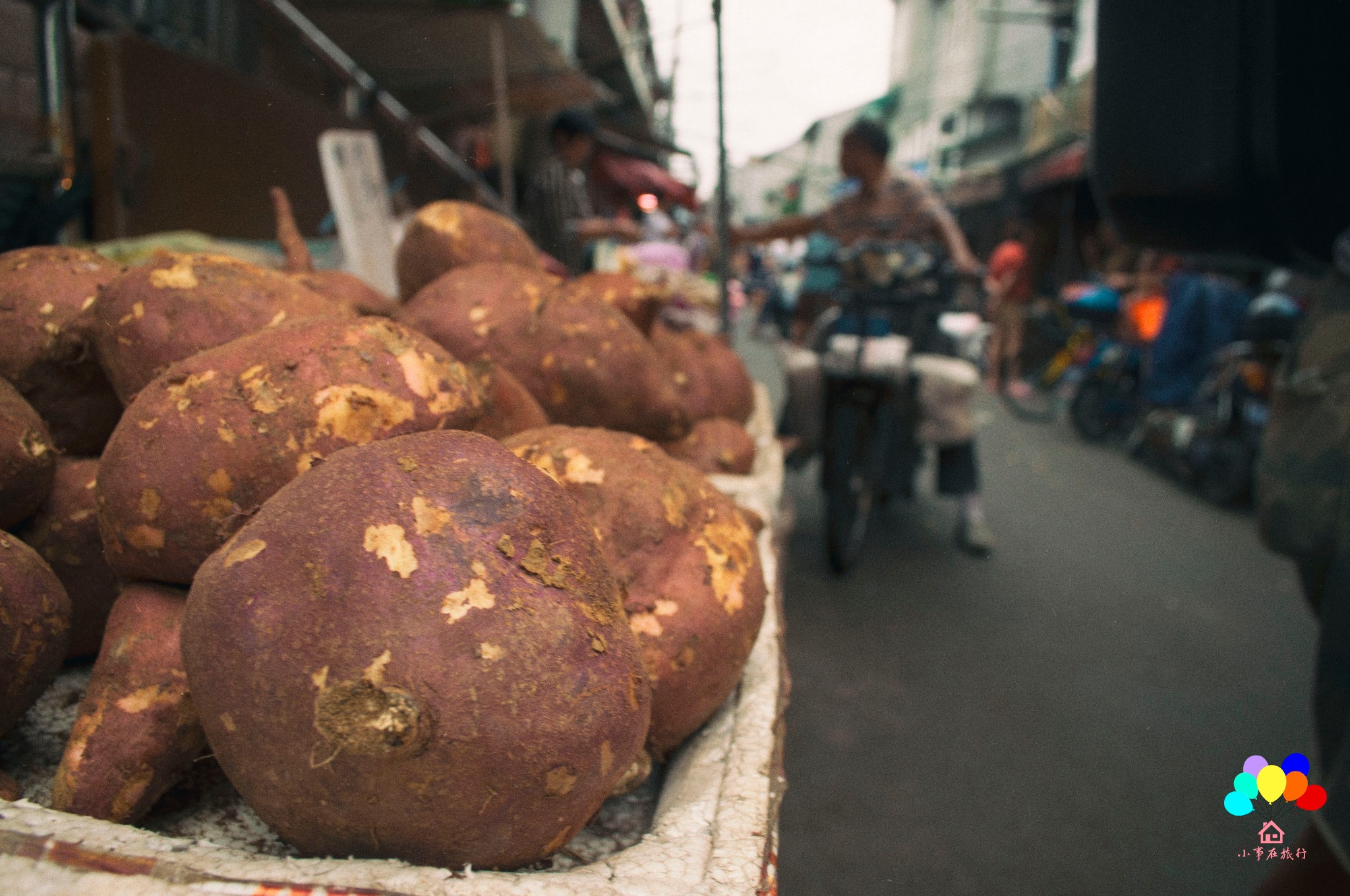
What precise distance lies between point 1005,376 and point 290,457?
9.51 metres

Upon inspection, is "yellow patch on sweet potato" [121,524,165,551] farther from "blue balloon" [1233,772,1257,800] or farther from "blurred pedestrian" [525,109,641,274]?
"blurred pedestrian" [525,109,641,274]

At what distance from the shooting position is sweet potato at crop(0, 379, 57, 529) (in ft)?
2.69

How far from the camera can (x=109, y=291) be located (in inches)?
39.4

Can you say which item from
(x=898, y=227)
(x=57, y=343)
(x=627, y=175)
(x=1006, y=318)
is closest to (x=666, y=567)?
(x=57, y=343)

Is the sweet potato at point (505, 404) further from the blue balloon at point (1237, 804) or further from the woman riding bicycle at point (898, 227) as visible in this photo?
the woman riding bicycle at point (898, 227)

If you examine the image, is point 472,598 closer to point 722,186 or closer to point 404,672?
point 404,672

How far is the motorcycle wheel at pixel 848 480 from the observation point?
335 cm

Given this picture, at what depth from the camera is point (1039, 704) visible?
7.47ft

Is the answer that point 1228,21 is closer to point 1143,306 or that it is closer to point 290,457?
point 290,457

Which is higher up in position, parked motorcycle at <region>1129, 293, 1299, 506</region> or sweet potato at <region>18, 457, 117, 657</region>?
sweet potato at <region>18, 457, 117, 657</region>

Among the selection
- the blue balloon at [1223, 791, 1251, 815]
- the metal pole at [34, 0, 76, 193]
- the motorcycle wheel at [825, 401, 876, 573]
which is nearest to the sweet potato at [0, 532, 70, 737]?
the metal pole at [34, 0, 76, 193]

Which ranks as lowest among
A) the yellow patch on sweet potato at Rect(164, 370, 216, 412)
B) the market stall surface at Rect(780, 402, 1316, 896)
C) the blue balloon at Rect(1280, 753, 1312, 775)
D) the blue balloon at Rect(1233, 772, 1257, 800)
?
the market stall surface at Rect(780, 402, 1316, 896)

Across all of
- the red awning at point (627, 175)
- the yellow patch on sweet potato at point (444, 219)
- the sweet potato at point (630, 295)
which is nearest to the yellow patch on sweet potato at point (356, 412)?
the yellow patch on sweet potato at point (444, 219)

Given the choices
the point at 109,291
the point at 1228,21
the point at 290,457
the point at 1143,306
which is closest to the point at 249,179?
the point at 109,291
